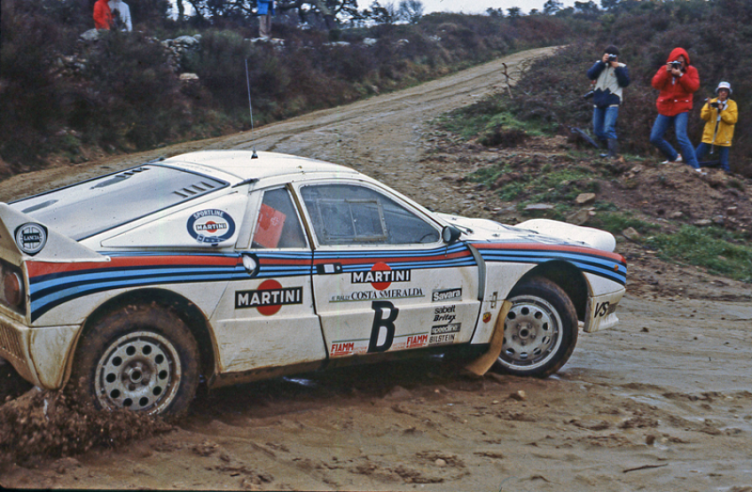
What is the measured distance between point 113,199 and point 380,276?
1674 mm

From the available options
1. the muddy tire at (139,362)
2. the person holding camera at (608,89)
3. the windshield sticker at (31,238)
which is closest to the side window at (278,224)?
the muddy tire at (139,362)

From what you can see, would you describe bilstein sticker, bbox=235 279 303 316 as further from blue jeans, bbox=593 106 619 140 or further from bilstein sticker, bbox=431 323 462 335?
blue jeans, bbox=593 106 619 140

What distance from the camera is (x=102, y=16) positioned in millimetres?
17672

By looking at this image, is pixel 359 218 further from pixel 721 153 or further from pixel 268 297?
pixel 721 153

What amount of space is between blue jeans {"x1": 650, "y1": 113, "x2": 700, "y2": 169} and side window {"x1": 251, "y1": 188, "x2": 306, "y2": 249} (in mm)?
9365

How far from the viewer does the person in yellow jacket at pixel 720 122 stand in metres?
11.8

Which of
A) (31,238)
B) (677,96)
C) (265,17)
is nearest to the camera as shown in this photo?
(31,238)

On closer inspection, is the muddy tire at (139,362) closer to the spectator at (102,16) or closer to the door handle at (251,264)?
the door handle at (251,264)

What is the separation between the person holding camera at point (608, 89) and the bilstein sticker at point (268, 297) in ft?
31.0

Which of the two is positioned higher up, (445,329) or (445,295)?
(445,295)

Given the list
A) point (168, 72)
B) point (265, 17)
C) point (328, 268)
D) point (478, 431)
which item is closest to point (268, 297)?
point (328, 268)

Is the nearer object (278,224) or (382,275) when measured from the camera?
(278,224)

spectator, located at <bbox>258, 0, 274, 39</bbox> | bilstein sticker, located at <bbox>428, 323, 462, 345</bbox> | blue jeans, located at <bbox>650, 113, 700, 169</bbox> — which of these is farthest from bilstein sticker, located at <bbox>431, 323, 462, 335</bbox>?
spectator, located at <bbox>258, 0, 274, 39</bbox>

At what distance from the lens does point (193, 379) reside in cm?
379
